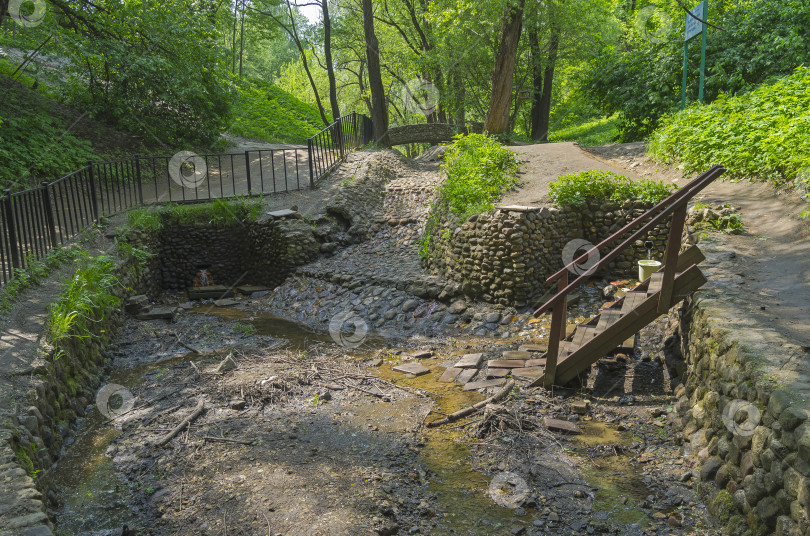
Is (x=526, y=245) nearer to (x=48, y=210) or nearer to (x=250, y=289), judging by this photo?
(x=250, y=289)

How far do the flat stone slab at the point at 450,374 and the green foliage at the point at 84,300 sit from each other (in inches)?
158

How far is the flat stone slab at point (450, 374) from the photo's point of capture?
21.6ft

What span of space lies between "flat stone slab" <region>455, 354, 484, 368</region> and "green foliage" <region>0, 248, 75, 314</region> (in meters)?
5.12

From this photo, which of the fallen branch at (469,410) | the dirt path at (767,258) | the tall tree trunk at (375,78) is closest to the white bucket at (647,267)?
the dirt path at (767,258)

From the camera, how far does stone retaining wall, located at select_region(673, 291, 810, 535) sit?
9.95 ft

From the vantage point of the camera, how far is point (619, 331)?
5594mm

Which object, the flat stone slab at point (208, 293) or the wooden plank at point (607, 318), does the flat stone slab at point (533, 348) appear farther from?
the flat stone slab at point (208, 293)

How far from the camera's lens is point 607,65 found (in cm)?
1499

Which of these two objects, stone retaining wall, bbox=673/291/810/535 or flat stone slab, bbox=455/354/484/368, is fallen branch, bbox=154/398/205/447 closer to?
flat stone slab, bbox=455/354/484/368

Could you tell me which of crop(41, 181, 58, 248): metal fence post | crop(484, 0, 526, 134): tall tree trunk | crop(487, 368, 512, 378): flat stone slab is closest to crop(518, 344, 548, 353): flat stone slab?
crop(487, 368, 512, 378): flat stone slab

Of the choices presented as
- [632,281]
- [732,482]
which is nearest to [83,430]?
[732,482]

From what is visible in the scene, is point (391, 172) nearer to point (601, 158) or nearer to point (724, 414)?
point (601, 158)

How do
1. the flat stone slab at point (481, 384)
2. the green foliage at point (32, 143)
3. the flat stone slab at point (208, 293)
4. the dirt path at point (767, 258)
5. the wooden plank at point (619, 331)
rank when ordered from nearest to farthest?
the dirt path at point (767, 258) < the wooden plank at point (619, 331) < the flat stone slab at point (481, 384) < the green foliage at point (32, 143) < the flat stone slab at point (208, 293)

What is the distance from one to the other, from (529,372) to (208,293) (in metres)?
7.50
